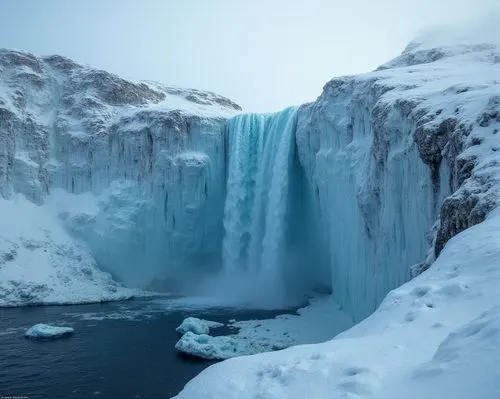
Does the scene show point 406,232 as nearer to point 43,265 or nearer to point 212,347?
point 212,347

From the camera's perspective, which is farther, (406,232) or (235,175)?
(235,175)

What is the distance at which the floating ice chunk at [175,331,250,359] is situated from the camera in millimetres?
17438

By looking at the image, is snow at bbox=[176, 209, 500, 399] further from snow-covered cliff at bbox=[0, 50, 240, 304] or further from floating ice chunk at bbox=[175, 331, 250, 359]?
snow-covered cliff at bbox=[0, 50, 240, 304]

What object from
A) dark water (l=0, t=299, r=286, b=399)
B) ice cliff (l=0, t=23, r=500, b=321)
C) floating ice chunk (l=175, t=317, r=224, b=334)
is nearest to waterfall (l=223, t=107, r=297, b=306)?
ice cliff (l=0, t=23, r=500, b=321)

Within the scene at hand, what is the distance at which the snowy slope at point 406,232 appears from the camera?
183 inches

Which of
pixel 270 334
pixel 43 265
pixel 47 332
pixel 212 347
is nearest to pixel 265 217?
pixel 270 334

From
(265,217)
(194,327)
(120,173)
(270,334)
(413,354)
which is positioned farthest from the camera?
(120,173)

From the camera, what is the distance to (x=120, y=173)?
125 feet

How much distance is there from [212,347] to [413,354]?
13796mm

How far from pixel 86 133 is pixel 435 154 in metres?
33.4

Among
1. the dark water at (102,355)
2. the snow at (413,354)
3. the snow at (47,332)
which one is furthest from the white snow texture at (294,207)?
the snow at (47,332)

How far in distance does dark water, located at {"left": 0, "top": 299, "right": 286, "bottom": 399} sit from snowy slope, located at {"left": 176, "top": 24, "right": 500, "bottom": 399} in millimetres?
8105

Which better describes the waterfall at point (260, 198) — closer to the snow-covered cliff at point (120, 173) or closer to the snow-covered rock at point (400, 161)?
the snow-covered rock at point (400, 161)

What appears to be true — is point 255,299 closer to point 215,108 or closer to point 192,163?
point 192,163
